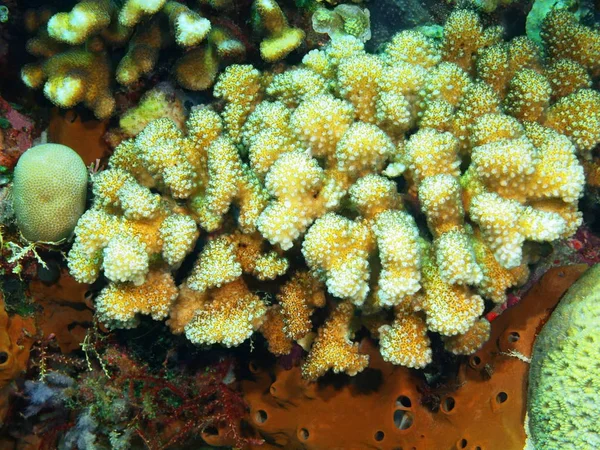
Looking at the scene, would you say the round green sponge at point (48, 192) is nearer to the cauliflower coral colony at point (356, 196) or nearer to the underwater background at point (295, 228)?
the underwater background at point (295, 228)

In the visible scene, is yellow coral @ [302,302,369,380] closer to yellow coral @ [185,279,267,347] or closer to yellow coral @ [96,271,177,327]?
yellow coral @ [185,279,267,347]

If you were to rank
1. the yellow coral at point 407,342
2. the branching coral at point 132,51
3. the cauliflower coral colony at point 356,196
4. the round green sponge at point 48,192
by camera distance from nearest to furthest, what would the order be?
the cauliflower coral colony at point 356,196, the yellow coral at point 407,342, the round green sponge at point 48,192, the branching coral at point 132,51

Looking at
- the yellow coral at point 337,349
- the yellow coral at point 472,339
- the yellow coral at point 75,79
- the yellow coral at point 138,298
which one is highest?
the yellow coral at point 472,339

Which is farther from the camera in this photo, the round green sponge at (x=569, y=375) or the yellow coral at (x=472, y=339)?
the yellow coral at (x=472, y=339)

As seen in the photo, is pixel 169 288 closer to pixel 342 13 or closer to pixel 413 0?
pixel 342 13

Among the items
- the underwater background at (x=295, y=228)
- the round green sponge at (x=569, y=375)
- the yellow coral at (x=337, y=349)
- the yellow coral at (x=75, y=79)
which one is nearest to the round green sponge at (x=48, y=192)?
the underwater background at (x=295, y=228)

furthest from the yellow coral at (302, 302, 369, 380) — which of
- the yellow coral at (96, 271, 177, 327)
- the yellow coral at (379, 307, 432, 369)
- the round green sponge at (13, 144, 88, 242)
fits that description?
the round green sponge at (13, 144, 88, 242)
